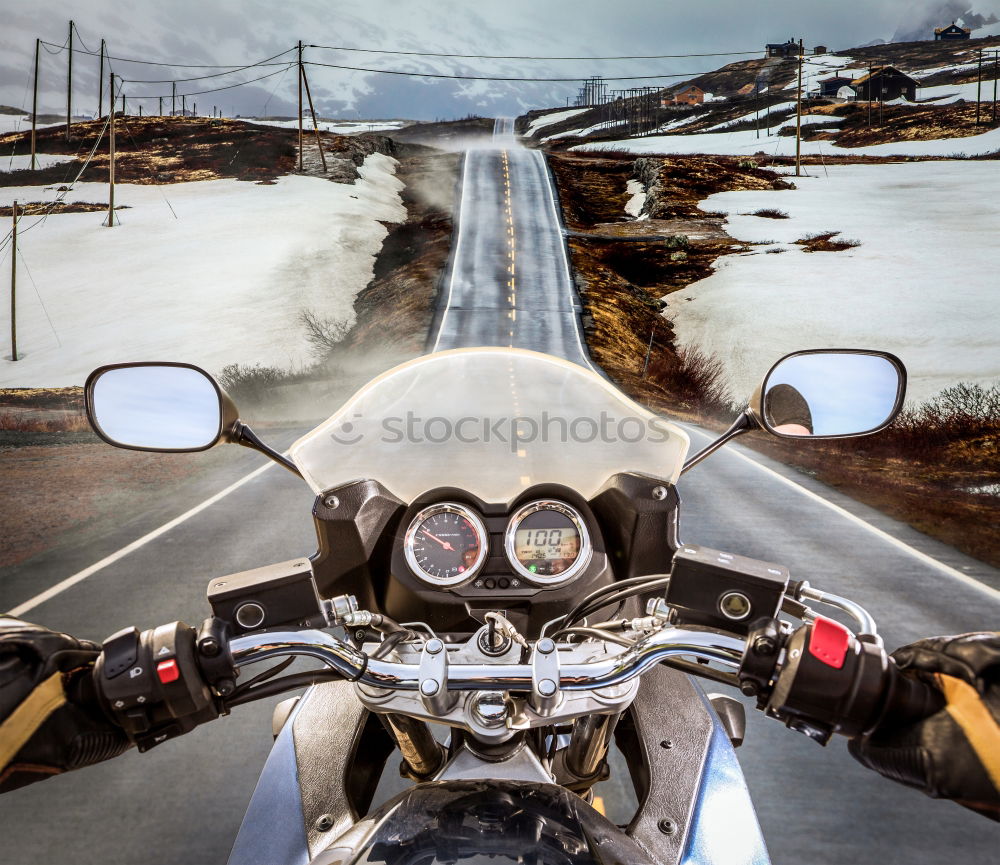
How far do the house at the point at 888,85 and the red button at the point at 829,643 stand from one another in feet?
145

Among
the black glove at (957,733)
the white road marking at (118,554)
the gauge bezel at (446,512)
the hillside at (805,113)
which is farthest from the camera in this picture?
the hillside at (805,113)

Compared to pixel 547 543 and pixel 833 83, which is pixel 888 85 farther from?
pixel 547 543

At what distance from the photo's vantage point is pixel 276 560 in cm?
596

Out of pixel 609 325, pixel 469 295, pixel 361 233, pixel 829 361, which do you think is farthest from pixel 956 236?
pixel 829 361

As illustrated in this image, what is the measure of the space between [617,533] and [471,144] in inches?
1710

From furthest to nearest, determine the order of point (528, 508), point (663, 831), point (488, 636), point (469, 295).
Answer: point (469, 295), point (528, 508), point (663, 831), point (488, 636)

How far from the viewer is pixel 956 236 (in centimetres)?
2233

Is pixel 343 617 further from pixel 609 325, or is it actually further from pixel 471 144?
pixel 471 144

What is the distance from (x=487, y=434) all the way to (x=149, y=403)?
83 cm

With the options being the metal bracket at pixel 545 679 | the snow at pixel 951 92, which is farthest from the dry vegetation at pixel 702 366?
the snow at pixel 951 92

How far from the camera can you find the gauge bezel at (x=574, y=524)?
5.60 feet

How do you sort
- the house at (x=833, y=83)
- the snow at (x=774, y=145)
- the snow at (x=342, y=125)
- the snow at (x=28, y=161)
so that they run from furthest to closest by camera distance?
the house at (x=833, y=83) < the snow at (x=342, y=125) < the snow at (x=774, y=145) < the snow at (x=28, y=161)

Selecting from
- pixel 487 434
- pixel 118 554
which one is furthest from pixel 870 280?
pixel 487 434

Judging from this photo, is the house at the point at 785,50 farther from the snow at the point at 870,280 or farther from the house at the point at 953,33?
the snow at the point at 870,280
